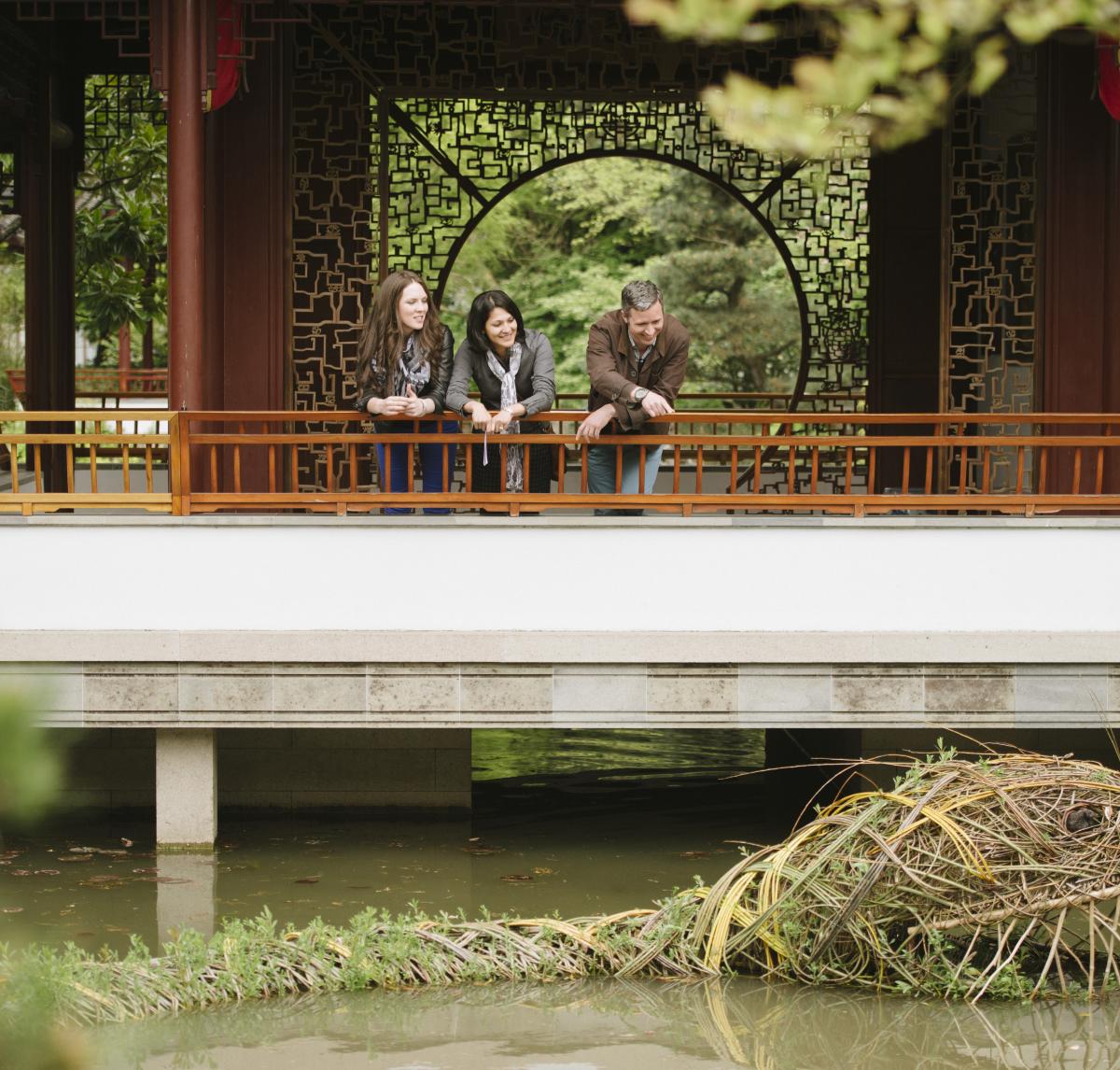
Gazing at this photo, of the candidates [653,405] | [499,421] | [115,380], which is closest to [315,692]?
[499,421]

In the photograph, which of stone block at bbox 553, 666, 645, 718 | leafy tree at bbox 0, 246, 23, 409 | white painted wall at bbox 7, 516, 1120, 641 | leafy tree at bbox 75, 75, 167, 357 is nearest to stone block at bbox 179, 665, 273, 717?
white painted wall at bbox 7, 516, 1120, 641

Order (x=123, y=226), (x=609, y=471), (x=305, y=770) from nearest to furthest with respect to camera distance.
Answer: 1. (x=609, y=471)
2. (x=305, y=770)
3. (x=123, y=226)

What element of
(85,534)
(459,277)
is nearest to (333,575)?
(85,534)

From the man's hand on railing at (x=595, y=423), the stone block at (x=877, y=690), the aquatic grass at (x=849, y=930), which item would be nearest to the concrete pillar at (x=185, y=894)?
the aquatic grass at (x=849, y=930)

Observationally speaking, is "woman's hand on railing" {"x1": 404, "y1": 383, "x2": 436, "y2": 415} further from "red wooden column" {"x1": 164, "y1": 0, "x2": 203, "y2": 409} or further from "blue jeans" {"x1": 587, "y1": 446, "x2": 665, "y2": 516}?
"red wooden column" {"x1": 164, "y1": 0, "x2": 203, "y2": 409}

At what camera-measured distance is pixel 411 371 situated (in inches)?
255

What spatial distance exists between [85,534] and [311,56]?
3.29 m

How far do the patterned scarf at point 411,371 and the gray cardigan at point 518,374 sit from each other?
110mm

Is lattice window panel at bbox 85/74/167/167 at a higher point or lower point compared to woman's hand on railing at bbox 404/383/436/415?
higher

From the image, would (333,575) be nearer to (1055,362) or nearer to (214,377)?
(214,377)

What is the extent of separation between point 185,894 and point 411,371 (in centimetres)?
213

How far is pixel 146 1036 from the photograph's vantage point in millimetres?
4512

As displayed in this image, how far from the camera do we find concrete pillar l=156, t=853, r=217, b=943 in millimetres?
5598

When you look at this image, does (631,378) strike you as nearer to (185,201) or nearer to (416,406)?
(416,406)
